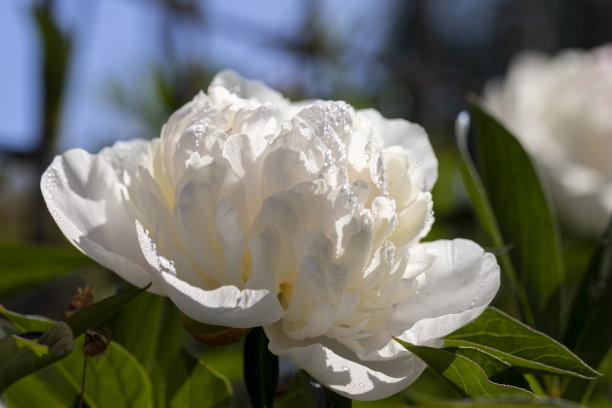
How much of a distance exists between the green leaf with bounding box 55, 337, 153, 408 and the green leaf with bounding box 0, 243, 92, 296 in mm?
163

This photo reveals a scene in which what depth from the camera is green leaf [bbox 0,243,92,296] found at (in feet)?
1.92

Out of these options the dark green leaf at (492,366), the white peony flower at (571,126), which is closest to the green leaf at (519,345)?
the dark green leaf at (492,366)

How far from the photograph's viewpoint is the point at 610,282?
0.51m

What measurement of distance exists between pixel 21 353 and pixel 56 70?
33.0 inches

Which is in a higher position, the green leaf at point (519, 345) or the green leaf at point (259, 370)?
the green leaf at point (519, 345)

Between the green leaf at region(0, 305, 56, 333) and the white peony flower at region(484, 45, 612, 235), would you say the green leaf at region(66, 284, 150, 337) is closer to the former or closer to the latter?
the green leaf at region(0, 305, 56, 333)

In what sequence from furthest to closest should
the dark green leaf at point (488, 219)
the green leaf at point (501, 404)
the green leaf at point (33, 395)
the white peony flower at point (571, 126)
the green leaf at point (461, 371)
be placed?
1. the white peony flower at point (571, 126)
2. the dark green leaf at point (488, 219)
3. the green leaf at point (33, 395)
4. the green leaf at point (461, 371)
5. the green leaf at point (501, 404)

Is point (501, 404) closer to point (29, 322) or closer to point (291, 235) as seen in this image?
point (291, 235)

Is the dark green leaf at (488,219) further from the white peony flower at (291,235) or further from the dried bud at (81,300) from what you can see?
the dried bud at (81,300)

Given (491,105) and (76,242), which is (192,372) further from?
(491,105)

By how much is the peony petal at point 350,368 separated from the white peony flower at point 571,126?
2.39 ft

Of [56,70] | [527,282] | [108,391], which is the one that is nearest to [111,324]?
[108,391]

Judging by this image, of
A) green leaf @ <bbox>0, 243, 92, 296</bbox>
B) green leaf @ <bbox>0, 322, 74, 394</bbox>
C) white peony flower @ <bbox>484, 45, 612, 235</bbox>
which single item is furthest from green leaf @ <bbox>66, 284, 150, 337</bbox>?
white peony flower @ <bbox>484, 45, 612, 235</bbox>

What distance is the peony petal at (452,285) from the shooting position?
0.39 meters
